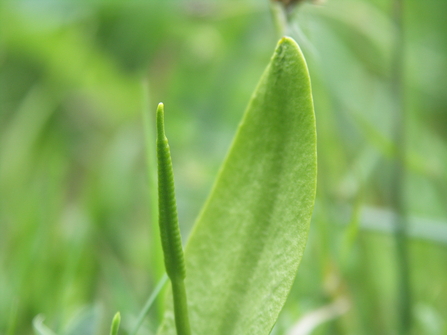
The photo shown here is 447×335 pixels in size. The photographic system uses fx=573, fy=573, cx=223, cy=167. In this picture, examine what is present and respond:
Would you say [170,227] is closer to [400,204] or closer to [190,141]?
[400,204]

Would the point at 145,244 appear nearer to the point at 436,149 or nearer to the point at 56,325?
the point at 56,325

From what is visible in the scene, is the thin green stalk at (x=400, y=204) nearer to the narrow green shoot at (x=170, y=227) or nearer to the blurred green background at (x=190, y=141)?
the blurred green background at (x=190, y=141)

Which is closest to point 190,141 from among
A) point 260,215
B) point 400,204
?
point 400,204

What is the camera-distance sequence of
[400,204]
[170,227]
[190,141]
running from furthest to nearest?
[190,141]
[400,204]
[170,227]

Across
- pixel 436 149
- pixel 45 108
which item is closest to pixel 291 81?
pixel 436 149

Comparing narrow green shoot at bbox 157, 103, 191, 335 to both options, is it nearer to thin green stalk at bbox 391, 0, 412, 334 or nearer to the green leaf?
the green leaf

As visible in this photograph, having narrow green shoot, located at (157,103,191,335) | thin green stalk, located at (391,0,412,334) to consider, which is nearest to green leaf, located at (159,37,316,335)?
narrow green shoot, located at (157,103,191,335)
